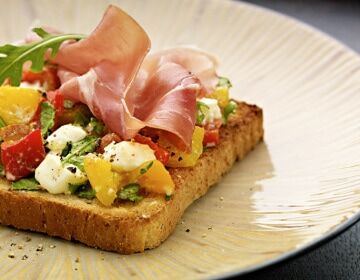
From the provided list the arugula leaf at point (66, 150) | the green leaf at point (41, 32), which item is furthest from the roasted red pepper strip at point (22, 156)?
the green leaf at point (41, 32)

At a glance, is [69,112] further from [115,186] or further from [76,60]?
[115,186]

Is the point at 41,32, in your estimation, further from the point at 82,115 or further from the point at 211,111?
the point at 211,111

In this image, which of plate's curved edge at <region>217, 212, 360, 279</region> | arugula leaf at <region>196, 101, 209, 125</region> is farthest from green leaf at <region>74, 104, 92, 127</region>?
plate's curved edge at <region>217, 212, 360, 279</region>

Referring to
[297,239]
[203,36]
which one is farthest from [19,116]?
[203,36]

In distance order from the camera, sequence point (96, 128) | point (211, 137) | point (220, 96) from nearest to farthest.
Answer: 1. point (96, 128)
2. point (211, 137)
3. point (220, 96)

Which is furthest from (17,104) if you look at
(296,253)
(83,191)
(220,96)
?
(296,253)

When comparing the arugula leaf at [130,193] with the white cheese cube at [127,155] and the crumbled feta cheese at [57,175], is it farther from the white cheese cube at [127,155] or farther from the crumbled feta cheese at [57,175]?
the crumbled feta cheese at [57,175]
